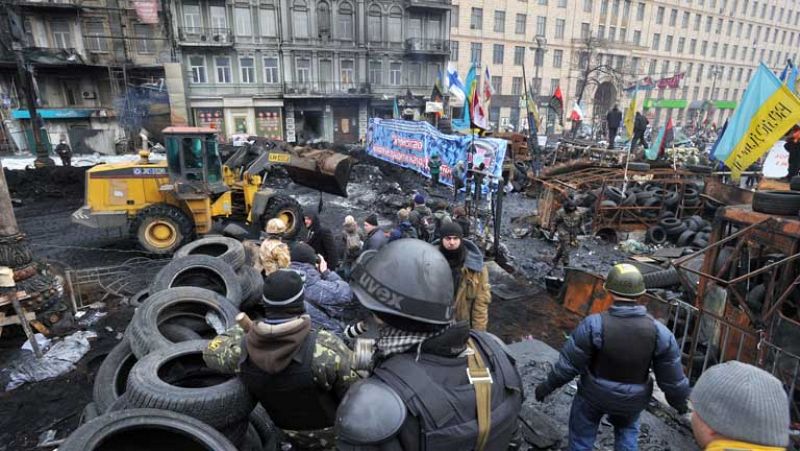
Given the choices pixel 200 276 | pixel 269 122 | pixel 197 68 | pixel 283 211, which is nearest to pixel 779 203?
pixel 200 276

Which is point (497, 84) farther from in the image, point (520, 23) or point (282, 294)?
point (282, 294)

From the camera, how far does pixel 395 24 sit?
3512cm

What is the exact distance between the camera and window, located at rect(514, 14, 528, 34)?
45.0m

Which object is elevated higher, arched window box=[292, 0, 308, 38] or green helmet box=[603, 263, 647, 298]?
arched window box=[292, 0, 308, 38]

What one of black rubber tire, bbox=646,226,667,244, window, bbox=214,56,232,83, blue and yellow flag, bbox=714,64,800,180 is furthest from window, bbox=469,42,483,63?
blue and yellow flag, bbox=714,64,800,180

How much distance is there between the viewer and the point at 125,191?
9.55 metres

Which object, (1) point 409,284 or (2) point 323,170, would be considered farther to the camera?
(2) point 323,170

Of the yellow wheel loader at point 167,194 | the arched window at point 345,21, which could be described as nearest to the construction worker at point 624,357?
the yellow wheel loader at point 167,194

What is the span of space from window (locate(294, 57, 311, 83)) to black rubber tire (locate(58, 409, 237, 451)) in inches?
1316

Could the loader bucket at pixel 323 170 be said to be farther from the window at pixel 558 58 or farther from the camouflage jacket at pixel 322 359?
the window at pixel 558 58

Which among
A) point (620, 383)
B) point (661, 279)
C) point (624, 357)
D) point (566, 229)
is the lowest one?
point (661, 279)

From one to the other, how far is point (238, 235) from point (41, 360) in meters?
4.72

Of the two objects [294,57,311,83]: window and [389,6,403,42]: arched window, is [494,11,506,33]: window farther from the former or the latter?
[294,57,311,83]: window

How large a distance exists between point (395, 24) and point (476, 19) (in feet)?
40.7
